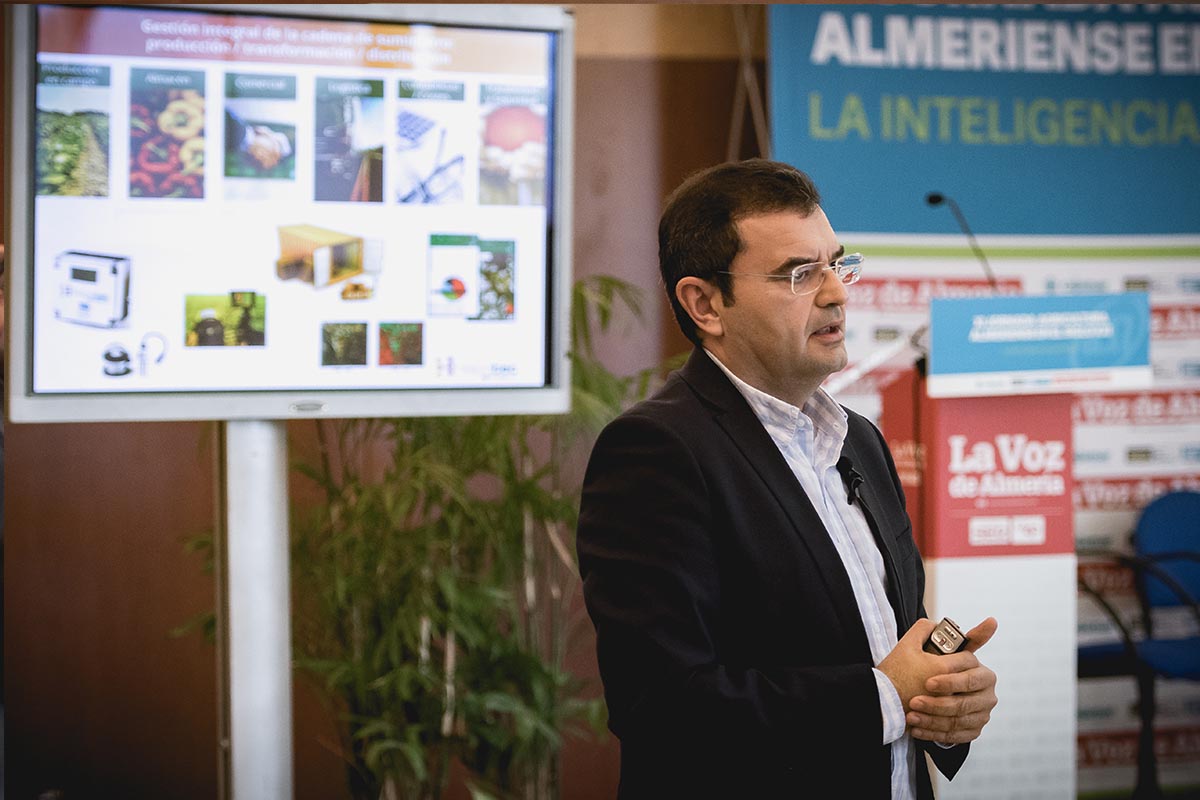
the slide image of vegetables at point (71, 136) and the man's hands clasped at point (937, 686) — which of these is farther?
the slide image of vegetables at point (71, 136)

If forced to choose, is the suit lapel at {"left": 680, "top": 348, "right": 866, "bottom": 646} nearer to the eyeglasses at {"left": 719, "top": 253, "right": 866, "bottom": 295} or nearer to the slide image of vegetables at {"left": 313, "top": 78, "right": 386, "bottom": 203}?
the eyeglasses at {"left": 719, "top": 253, "right": 866, "bottom": 295}

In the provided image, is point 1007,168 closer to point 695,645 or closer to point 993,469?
point 993,469

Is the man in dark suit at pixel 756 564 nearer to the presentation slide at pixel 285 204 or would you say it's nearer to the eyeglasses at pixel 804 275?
the eyeglasses at pixel 804 275

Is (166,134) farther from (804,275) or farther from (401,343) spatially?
(804,275)

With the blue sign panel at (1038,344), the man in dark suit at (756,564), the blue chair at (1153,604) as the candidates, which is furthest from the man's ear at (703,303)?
the blue chair at (1153,604)

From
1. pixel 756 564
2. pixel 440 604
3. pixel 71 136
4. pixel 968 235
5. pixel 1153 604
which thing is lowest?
pixel 1153 604

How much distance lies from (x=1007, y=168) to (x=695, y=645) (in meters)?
3.63

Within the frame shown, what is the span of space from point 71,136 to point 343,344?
621 millimetres

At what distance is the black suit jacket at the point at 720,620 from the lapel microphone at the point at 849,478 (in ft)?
0.37

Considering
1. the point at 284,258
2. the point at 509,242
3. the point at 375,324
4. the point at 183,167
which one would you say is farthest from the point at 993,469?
the point at 183,167

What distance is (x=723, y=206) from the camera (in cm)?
152

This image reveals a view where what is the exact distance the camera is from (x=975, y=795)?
3.29m

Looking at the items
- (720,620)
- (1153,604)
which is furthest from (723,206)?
(1153,604)

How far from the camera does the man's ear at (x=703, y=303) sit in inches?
60.9
